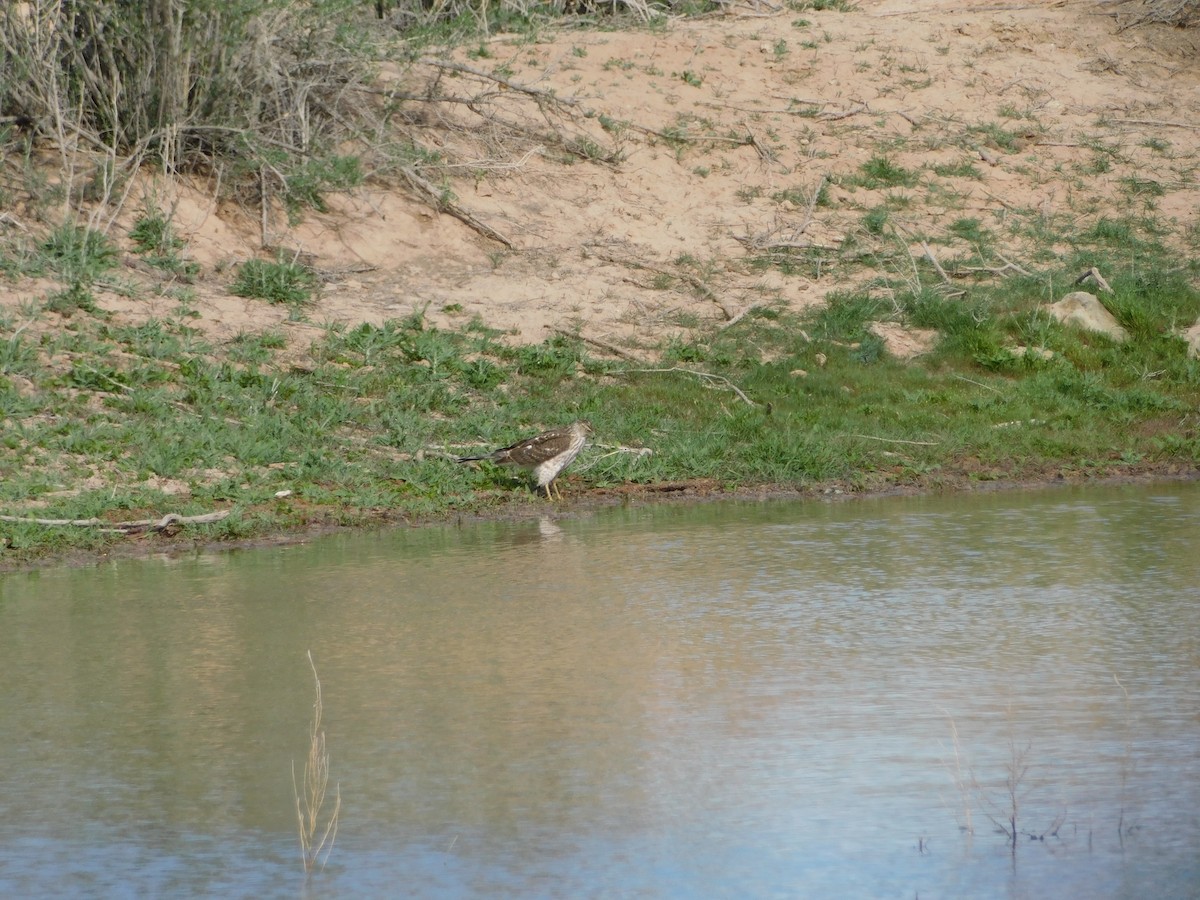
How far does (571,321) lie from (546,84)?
168 inches

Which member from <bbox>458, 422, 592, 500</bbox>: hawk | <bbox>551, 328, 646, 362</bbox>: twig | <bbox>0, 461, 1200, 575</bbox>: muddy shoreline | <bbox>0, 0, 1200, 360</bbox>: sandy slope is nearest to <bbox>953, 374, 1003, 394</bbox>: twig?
<bbox>0, 461, 1200, 575</bbox>: muddy shoreline

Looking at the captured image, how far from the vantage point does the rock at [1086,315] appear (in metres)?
13.6

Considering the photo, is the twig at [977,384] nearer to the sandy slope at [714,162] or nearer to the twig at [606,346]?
the sandy slope at [714,162]

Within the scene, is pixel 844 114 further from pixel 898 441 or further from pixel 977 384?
pixel 898 441

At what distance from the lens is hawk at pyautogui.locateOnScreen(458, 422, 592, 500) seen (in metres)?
10.0

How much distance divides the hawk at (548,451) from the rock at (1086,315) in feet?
17.2

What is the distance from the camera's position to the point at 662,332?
13.5 metres

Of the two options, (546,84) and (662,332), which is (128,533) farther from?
(546,84)

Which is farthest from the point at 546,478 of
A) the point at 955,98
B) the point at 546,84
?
the point at 955,98

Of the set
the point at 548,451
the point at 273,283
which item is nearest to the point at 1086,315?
the point at 548,451

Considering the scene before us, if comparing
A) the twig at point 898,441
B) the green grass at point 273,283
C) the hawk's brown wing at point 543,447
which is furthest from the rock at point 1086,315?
the green grass at point 273,283

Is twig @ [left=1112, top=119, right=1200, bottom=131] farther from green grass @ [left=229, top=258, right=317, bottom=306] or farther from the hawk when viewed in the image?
the hawk

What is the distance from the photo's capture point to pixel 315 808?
4.72 metres

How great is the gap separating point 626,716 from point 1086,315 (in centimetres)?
893
